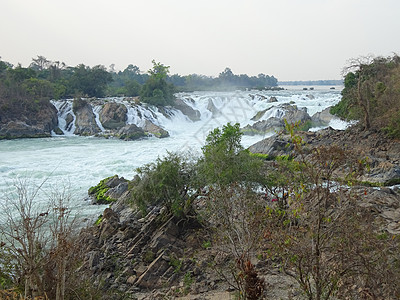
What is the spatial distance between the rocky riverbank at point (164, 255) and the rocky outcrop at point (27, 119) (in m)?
19.9

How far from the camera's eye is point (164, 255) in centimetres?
823

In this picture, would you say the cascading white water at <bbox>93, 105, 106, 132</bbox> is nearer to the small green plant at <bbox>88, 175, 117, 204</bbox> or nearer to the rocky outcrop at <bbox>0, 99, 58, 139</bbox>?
the rocky outcrop at <bbox>0, 99, 58, 139</bbox>

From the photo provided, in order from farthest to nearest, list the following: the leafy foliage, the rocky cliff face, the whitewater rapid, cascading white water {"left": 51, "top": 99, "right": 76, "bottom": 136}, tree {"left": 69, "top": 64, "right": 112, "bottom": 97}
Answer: tree {"left": 69, "top": 64, "right": 112, "bottom": 97} → cascading white water {"left": 51, "top": 99, "right": 76, "bottom": 136} → the rocky cliff face → the whitewater rapid → the leafy foliage

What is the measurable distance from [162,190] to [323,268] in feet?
18.5

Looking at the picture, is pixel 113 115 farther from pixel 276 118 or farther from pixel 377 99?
pixel 377 99

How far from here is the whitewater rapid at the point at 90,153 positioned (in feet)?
48.9

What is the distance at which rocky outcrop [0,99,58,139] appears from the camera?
2788 centimetres

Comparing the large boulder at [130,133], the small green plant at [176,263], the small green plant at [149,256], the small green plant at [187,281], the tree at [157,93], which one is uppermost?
the tree at [157,93]

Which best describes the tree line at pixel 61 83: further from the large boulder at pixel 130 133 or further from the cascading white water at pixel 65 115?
the large boulder at pixel 130 133

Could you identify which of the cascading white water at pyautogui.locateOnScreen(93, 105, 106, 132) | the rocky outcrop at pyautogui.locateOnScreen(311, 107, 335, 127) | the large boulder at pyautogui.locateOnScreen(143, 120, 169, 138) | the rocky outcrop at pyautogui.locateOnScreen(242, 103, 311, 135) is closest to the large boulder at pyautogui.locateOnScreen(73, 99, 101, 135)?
the cascading white water at pyautogui.locateOnScreen(93, 105, 106, 132)

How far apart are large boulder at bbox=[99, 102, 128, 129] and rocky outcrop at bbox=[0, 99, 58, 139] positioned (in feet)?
14.3

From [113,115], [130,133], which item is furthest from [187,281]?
[113,115]

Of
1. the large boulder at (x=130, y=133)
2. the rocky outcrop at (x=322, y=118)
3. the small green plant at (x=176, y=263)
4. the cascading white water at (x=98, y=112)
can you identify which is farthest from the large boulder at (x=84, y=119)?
the small green plant at (x=176, y=263)

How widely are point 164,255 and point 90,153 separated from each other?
14838 mm
